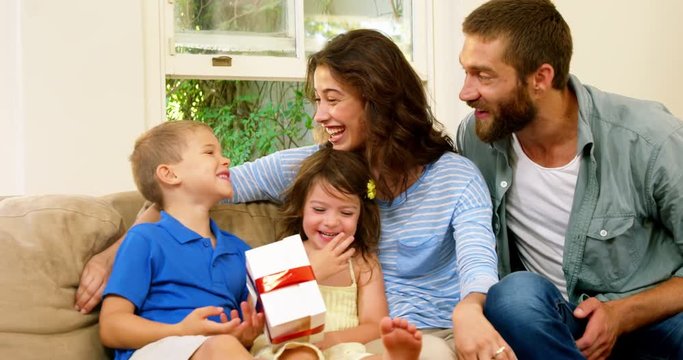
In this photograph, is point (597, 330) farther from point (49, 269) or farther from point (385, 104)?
point (49, 269)

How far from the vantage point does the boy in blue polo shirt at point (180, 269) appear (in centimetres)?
157

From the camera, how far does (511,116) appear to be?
6.58 feet

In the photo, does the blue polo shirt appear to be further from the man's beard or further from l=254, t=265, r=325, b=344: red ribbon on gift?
the man's beard

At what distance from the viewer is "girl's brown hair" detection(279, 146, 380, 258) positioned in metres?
1.96

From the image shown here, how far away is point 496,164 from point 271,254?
808 millimetres

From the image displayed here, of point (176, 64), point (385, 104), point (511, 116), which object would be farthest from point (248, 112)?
point (511, 116)

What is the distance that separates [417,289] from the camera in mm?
1963

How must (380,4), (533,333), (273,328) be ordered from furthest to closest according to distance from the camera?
(380,4)
(533,333)
(273,328)

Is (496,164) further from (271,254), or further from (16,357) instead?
(16,357)

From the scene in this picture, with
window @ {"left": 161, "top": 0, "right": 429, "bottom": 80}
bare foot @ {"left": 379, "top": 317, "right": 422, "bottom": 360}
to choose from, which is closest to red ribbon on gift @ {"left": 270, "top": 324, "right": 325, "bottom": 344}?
bare foot @ {"left": 379, "top": 317, "right": 422, "bottom": 360}

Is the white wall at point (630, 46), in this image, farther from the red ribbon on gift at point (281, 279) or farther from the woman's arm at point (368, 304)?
the red ribbon on gift at point (281, 279)

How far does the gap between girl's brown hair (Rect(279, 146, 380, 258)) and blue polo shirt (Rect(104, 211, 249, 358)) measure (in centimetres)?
24

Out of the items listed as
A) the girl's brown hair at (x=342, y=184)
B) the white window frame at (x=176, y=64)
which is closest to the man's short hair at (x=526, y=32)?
the girl's brown hair at (x=342, y=184)

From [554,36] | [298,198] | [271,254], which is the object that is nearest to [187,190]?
[298,198]
